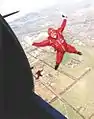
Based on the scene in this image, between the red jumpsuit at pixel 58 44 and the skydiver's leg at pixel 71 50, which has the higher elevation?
the red jumpsuit at pixel 58 44

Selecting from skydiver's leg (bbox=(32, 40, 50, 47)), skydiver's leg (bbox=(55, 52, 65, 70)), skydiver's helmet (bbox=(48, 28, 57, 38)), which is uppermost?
skydiver's helmet (bbox=(48, 28, 57, 38))

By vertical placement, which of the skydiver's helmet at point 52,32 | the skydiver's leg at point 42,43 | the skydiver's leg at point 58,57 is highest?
the skydiver's helmet at point 52,32

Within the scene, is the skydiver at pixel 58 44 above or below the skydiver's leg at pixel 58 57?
above

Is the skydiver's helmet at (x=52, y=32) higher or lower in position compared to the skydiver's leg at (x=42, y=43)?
A: higher

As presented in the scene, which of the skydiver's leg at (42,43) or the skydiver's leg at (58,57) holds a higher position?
the skydiver's leg at (42,43)

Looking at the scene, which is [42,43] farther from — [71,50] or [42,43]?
[71,50]

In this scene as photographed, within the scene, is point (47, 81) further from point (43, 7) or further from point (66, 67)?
point (43, 7)

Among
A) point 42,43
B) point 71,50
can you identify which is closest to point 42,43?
point 42,43

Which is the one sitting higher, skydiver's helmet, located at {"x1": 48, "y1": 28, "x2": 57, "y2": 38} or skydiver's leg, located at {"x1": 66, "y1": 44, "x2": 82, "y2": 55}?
skydiver's helmet, located at {"x1": 48, "y1": 28, "x2": 57, "y2": 38}

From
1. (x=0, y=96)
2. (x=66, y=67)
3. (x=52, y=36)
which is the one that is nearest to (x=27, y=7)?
(x=52, y=36)
